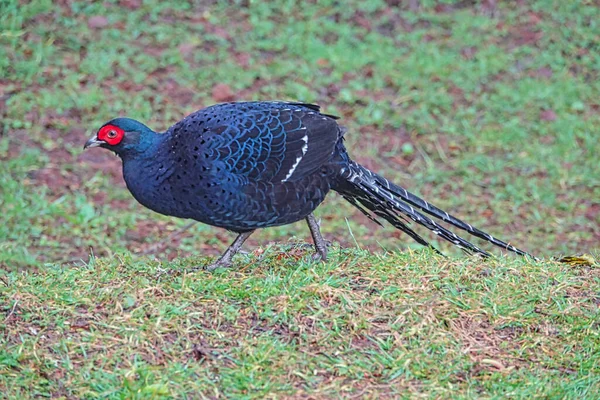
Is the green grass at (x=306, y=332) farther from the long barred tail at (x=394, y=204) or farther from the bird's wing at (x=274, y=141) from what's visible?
the bird's wing at (x=274, y=141)

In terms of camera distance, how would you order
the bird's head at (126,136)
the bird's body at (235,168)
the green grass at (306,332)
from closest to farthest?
the green grass at (306,332) → the bird's body at (235,168) → the bird's head at (126,136)

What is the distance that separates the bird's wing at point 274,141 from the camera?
4883 mm

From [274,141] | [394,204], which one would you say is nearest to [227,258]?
[274,141]

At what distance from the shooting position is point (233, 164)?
486cm

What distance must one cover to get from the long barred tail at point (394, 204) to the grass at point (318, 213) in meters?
0.22

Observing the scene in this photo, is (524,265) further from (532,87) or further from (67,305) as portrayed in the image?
(532,87)

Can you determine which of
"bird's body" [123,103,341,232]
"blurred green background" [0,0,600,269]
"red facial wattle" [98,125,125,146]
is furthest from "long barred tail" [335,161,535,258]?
"blurred green background" [0,0,600,269]

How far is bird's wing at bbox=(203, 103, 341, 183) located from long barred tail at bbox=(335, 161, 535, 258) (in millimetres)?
283

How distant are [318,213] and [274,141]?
3198 mm

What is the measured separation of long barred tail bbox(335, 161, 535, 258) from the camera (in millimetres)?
5383

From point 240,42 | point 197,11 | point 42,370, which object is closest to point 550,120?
point 240,42

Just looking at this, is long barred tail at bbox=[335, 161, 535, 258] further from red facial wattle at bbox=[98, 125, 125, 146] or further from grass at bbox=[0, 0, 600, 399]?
red facial wattle at bbox=[98, 125, 125, 146]

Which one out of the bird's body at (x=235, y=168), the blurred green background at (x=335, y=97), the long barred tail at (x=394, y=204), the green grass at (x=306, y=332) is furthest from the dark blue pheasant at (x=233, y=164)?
the blurred green background at (x=335, y=97)

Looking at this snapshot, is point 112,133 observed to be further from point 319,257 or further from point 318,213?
point 318,213
